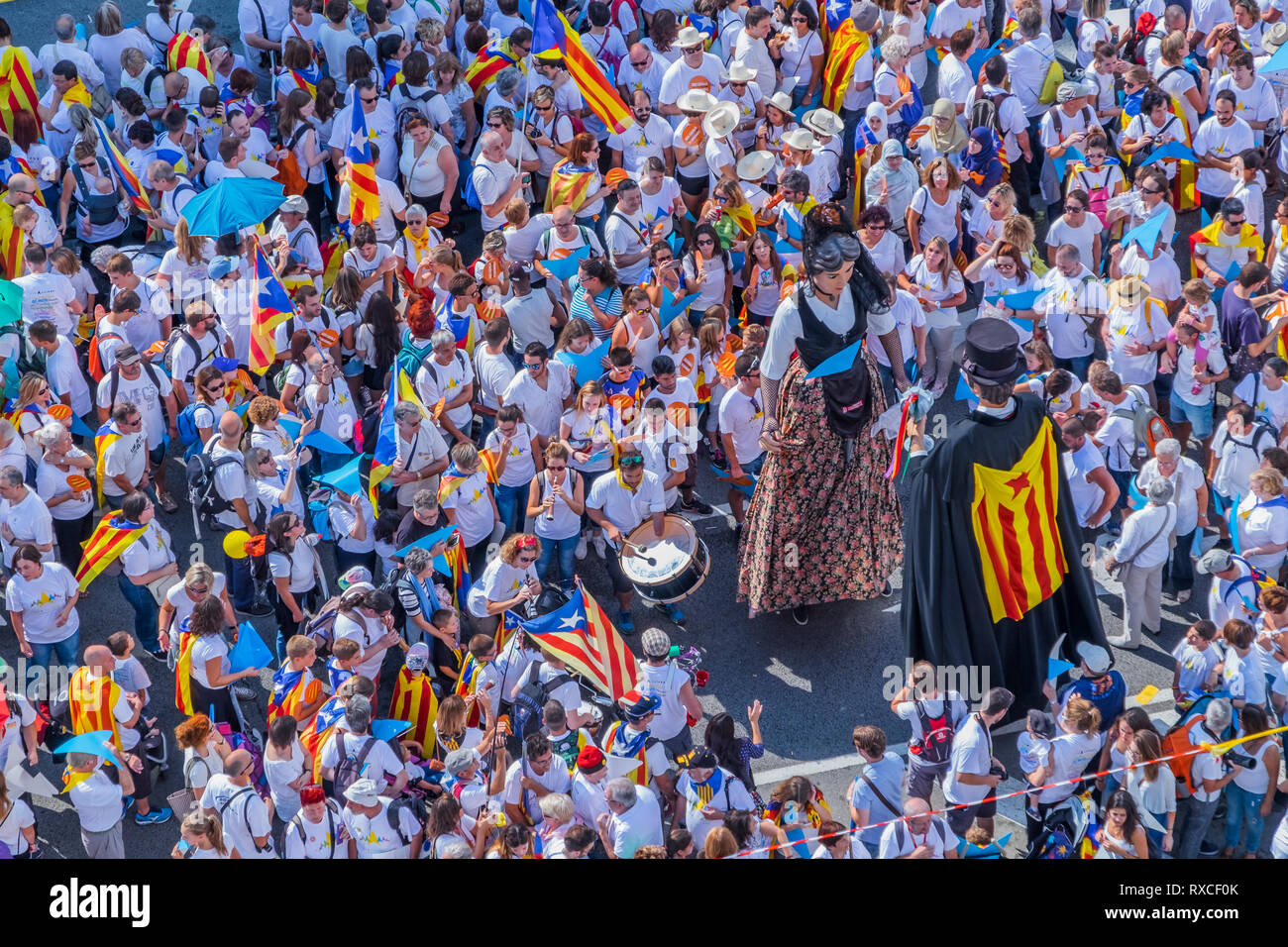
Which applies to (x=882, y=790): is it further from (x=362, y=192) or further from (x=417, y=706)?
(x=362, y=192)

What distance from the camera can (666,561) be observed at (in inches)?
448

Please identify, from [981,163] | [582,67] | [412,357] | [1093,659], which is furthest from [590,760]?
[582,67]

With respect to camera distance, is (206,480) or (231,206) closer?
(206,480)

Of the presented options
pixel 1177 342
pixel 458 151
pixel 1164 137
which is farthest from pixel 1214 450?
pixel 458 151

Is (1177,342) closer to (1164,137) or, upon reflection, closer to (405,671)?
(1164,137)

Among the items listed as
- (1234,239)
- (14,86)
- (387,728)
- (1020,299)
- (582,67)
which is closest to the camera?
A: (387,728)

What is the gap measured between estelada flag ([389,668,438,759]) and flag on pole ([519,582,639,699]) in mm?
686

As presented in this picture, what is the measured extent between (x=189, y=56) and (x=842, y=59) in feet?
18.2

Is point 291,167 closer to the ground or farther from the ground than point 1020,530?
farther from the ground

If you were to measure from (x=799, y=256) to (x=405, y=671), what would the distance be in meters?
4.70

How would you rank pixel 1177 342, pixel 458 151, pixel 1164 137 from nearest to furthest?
1. pixel 1177 342
2. pixel 1164 137
3. pixel 458 151

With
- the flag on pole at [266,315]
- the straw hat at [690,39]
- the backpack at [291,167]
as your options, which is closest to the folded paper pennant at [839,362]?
the flag on pole at [266,315]

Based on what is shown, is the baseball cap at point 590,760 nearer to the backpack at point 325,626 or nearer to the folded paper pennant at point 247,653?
the backpack at point 325,626

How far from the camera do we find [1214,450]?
1198 cm
